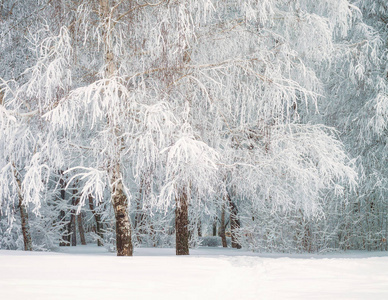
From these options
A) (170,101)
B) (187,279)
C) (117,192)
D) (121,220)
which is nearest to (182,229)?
(121,220)

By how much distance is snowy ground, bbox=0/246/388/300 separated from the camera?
4082 millimetres

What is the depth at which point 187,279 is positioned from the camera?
485 cm

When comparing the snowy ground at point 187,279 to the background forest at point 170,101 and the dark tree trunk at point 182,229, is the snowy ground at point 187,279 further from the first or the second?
the dark tree trunk at point 182,229

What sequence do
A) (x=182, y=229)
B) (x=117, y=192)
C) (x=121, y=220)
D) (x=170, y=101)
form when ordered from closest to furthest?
(x=117, y=192) → (x=121, y=220) → (x=170, y=101) → (x=182, y=229)

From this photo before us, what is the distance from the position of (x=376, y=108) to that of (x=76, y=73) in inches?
284

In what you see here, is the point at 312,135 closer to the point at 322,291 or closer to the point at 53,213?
the point at 322,291

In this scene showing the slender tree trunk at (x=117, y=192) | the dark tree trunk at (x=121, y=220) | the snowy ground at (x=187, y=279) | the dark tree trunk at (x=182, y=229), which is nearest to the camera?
the snowy ground at (x=187, y=279)

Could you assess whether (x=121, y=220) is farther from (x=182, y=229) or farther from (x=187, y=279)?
(x=187, y=279)

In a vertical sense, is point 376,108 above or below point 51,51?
below

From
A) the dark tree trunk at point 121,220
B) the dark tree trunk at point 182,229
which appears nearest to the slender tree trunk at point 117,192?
the dark tree trunk at point 121,220

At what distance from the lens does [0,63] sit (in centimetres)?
1017

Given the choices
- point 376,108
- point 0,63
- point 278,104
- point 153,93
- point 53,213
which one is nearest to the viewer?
point 278,104

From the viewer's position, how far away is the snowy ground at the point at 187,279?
408cm

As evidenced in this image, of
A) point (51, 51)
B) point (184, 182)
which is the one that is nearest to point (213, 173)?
point (184, 182)
